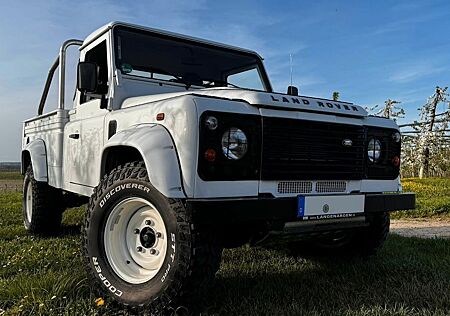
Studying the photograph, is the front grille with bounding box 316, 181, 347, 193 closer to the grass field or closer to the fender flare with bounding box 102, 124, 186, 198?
the grass field

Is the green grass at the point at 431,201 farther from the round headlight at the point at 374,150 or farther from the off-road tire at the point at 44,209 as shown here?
the off-road tire at the point at 44,209

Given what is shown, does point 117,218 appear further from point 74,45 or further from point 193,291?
point 74,45

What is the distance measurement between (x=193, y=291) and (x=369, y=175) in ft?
5.24

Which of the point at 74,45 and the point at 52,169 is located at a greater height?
the point at 74,45

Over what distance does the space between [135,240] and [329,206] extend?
1.26 m

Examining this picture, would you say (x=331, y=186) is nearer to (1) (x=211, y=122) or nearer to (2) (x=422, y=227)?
(1) (x=211, y=122)

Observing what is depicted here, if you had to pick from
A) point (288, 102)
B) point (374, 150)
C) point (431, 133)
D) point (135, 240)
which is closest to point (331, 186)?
point (374, 150)

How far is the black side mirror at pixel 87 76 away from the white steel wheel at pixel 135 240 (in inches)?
51.3

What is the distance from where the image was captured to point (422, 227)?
270 inches

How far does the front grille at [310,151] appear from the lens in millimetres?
2764

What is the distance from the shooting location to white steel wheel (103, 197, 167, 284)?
109 inches

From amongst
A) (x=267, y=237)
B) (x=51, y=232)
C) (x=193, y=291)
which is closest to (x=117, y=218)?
(x=193, y=291)

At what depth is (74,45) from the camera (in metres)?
5.22

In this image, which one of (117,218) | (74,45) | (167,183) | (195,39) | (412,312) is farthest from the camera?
(74,45)
